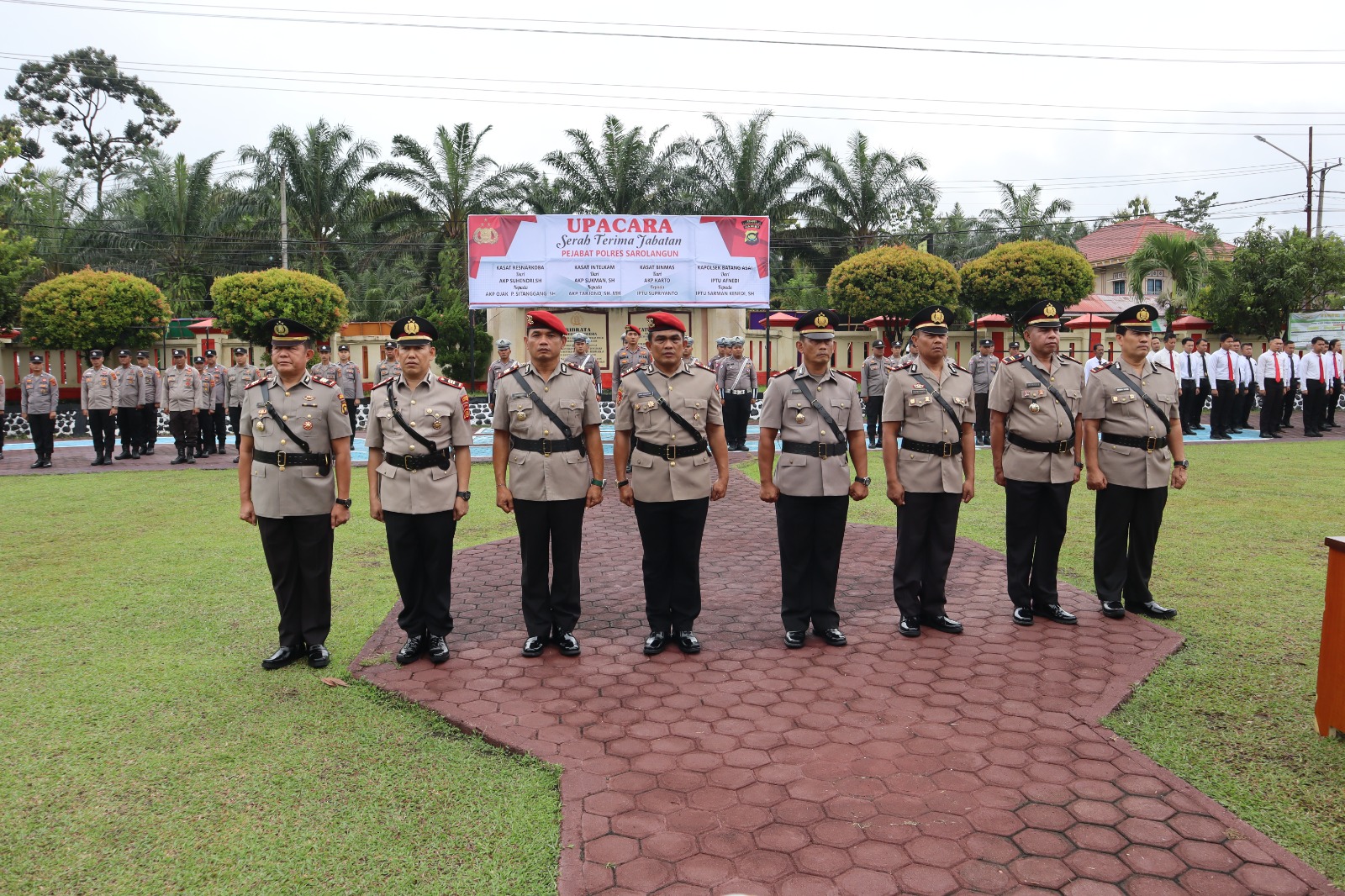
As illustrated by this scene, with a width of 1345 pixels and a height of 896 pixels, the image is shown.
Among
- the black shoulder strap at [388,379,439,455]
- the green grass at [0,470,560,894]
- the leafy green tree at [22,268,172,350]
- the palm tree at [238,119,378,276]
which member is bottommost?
the green grass at [0,470,560,894]

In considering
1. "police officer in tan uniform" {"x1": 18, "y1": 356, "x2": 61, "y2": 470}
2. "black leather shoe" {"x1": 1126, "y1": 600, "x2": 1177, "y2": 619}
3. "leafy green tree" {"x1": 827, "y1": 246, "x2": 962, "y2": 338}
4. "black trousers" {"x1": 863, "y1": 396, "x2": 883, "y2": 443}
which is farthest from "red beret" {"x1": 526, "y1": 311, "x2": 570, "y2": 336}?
"leafy green tree" {"x1": 827, "y1": 246, "x2": 962, "y2": 338}

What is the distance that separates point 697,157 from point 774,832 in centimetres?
2616

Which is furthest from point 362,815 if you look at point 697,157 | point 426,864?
point 697,157

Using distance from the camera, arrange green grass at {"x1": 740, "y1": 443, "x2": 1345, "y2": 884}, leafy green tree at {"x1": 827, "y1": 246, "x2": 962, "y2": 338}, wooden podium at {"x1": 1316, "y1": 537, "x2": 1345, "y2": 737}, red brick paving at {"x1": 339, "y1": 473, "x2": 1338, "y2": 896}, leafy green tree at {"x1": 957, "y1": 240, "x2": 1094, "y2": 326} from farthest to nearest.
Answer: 1. leafy green tree at {"x1": 957, "y1": 240, "x2": 1094, "y2": 326}
2. leafy green tree at {"x1": 827, "y1": 246, "x2": 962, "y2": 338}
3. wooden podium at {"x1": 1316, "y1": 537, "x2": 1345, "y2": 737}
4. green grass at {"x1": 740, "y1": 443, "x2": 1345, "y2": 884}
5. red brick paving at {"x1": 339, "y1": 473, "x2": 1338, "y2": 896}

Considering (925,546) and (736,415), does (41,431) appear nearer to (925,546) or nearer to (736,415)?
(736,415)

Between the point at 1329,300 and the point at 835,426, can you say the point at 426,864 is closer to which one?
the point at 835,426

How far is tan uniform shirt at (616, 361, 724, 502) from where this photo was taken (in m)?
4.73

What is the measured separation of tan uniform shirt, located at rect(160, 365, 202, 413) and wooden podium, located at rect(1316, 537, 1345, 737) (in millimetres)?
14339

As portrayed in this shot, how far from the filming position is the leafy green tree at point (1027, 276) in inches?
919

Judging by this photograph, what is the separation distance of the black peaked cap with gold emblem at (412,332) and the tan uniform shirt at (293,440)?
49 cm

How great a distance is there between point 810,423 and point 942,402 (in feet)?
2.68

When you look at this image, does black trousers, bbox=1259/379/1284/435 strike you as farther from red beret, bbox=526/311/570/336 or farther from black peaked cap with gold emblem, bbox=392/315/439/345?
black peaked cap with gold emblem, bbox=392/315/439/345

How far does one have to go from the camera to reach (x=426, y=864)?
9.14 ft

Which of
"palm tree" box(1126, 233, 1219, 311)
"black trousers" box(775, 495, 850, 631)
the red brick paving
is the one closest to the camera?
the red brick paving
